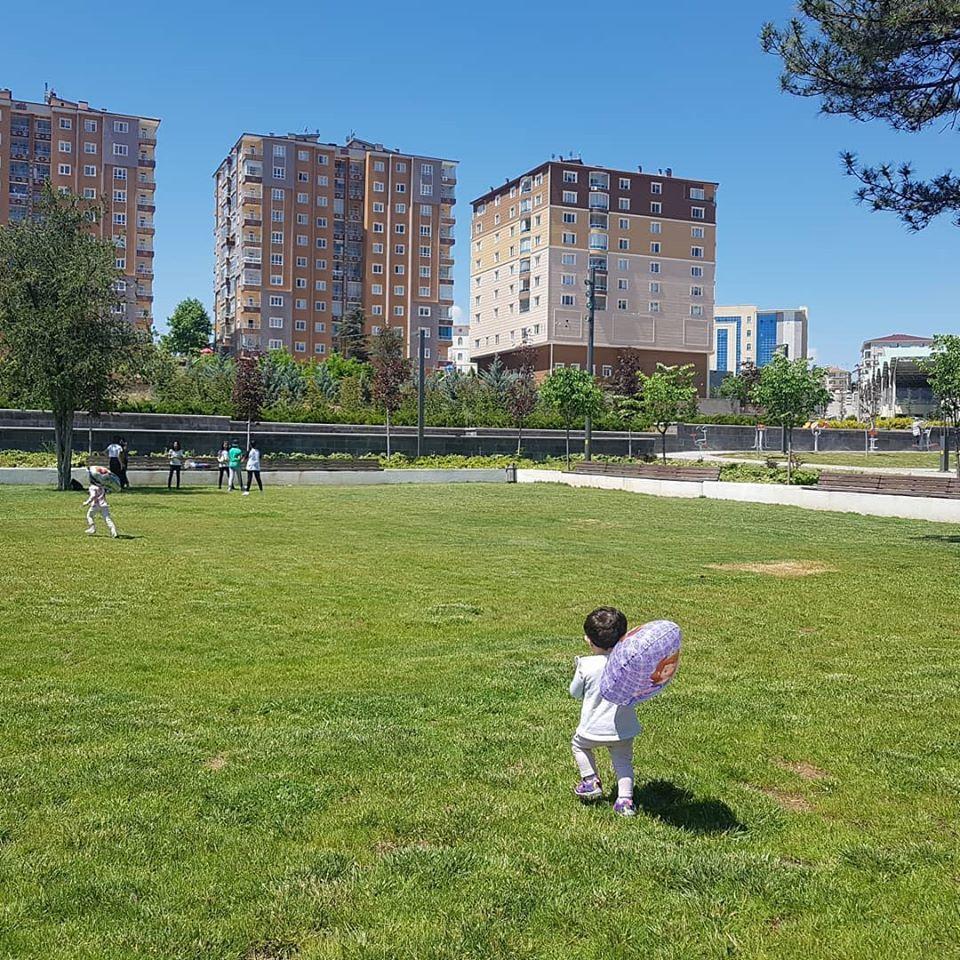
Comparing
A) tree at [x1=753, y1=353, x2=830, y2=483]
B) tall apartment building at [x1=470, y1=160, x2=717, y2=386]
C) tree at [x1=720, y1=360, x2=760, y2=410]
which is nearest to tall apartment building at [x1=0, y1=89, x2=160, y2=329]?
tall apartment building at [x1=470, y1=160, x2=717, y2=386]

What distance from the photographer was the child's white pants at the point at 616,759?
4.91 metres

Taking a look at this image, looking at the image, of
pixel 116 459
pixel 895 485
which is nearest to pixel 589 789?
pixel 895 485

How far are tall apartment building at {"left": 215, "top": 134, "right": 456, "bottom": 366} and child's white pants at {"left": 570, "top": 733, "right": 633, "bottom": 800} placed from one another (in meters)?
92.1

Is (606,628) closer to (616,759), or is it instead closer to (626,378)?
(616,759)

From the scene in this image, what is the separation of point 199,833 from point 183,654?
12.5 feet

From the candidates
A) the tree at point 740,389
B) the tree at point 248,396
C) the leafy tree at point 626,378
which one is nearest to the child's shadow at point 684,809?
the tree at point 248,396

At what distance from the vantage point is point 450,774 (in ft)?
17.7

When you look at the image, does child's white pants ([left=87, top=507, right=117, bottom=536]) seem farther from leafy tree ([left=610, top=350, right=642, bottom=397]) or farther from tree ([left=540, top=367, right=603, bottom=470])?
leafy tree ([left=610, top=350, right=642, bottom=397])

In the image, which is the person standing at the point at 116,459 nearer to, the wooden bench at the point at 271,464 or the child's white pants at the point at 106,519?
the wooden bench at the point at 271,464

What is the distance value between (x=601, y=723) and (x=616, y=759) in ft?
0.74

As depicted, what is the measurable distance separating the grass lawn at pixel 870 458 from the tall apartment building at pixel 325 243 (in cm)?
4824

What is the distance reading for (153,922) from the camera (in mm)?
3709

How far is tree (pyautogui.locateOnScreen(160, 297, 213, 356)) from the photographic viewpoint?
103312mm

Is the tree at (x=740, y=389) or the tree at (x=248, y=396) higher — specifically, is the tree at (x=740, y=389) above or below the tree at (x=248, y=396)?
above
